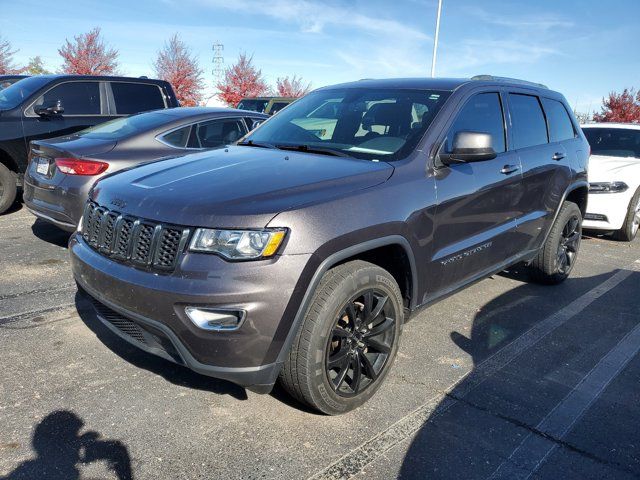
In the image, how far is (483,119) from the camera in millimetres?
3777

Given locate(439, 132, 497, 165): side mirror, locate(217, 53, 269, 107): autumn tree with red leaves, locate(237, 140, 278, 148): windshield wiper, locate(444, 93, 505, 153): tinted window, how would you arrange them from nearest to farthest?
locate(439, 132, 497, 165): side mirror < locate(444, 93, 505, 153): tinted window < locate(237, 140, 278, 148): windshield wiper < locate(217, 53, 269, 107): autumn tree with red leaves

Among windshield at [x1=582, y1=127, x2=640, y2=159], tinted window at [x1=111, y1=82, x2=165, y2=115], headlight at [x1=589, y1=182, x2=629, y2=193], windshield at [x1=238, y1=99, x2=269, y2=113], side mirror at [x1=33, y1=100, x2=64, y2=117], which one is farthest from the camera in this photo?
windshield at [x1=238, y1=99, x2=269, y2=113]

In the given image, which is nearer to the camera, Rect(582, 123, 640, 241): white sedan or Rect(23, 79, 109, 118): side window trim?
Rect(23, 79, 109, 118): side window trim

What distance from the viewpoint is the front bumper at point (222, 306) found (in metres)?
2.25

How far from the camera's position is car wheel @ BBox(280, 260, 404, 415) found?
2467 millimetres

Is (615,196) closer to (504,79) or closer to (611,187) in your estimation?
(611,187)

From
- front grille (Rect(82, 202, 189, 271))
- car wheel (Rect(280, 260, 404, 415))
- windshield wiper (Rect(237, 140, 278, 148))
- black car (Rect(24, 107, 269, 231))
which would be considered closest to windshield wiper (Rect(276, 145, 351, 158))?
windshield wiper (Rect(237, 140, 278, 148))

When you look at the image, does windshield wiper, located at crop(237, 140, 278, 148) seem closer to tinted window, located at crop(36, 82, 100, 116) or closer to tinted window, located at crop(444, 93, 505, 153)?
tinted window, located at crop(444, 93, 505, 153)

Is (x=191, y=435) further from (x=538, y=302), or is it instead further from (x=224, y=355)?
(x=538, y=302)

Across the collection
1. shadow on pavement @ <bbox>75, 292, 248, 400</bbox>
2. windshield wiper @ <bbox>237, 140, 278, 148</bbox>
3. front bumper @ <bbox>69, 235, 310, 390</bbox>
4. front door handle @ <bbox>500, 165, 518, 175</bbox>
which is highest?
windshield wiper @ <bbox>237, 140, 278, 148</bbox>

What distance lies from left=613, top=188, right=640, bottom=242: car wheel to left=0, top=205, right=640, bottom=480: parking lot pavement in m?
3.45

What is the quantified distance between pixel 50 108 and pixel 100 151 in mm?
2264

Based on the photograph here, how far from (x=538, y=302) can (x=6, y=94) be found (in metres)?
7.08

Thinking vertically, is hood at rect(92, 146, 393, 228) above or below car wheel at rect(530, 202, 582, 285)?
above
